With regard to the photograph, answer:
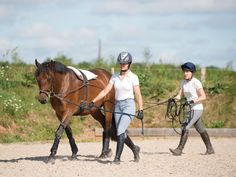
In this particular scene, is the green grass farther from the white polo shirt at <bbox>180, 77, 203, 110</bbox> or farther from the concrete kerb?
the white polo shirt at <bbox>180, 77, 203, 110</bbox>

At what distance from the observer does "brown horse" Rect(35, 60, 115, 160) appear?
1182 cm

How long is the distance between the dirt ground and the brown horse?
59cm

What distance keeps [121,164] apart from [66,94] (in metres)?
1.96

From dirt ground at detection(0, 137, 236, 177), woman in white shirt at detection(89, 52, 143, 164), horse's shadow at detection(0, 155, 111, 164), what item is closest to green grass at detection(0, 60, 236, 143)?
dirt ground at detection(0, 137, 236, 177)

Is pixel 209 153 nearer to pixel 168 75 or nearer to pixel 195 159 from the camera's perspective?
pixel 195 159

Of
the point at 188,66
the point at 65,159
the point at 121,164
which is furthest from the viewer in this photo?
the point at 188,66

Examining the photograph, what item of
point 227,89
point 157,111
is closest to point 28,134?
point 157,111

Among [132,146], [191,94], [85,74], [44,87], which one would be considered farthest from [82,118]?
[132,146]

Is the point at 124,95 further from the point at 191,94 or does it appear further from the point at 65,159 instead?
the point at 191,94

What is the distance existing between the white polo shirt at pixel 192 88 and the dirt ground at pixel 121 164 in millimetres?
1138

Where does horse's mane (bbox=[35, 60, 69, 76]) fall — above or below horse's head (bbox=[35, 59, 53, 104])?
above

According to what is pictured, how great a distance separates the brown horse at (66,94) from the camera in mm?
11820

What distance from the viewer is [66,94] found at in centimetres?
1226

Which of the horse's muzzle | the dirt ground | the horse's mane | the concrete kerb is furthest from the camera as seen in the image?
the concrete kerb
